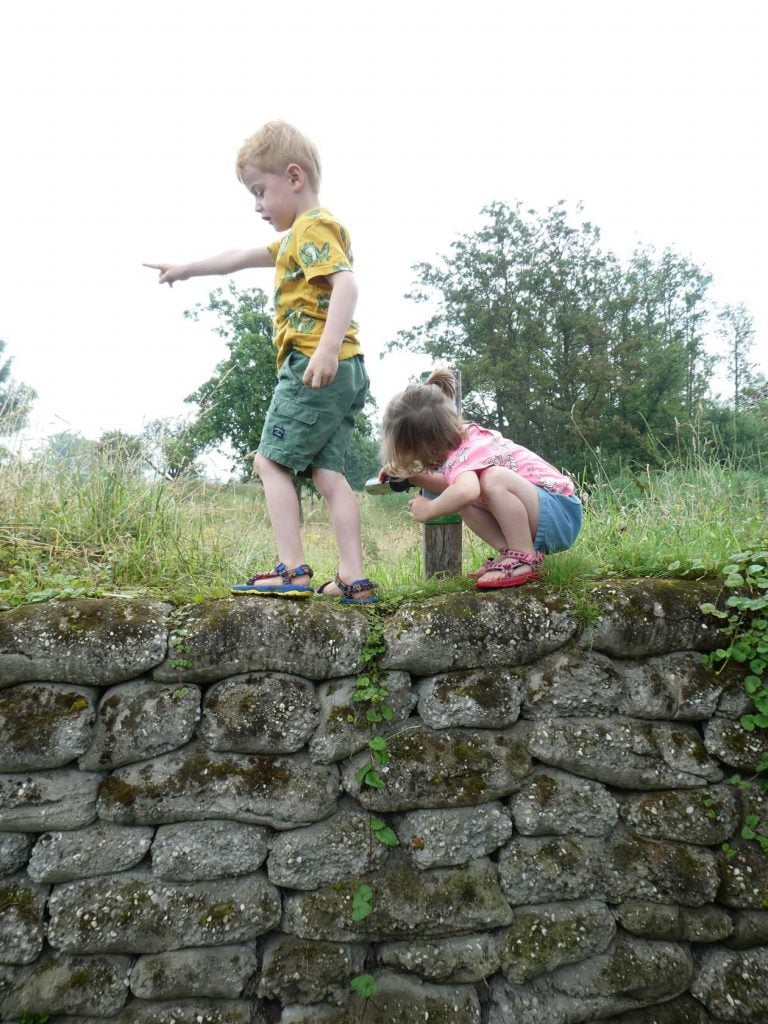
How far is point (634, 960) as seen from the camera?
6.37 ft

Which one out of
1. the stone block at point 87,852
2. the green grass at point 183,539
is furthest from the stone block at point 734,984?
the stone block at point 87,852

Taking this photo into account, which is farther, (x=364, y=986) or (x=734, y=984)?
(x=734, y=984)

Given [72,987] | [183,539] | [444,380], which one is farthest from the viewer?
[183,539]

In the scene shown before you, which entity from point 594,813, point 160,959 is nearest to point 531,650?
point 594,813

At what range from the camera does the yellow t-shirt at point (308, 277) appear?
Answer: 2.19m

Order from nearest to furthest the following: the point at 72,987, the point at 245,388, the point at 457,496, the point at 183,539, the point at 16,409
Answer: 1. the point at 72,987
2. the point at 457,496
3. the point at 183,539
4. the point at 16,409
5. the point at 245,388

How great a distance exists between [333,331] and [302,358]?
0.21 meters

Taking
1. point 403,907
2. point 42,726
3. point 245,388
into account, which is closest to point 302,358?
point 42,726

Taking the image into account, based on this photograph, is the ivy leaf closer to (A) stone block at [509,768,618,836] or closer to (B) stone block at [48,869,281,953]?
(B) stone block at [48,869,281,953]

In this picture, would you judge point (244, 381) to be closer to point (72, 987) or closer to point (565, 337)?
point (565, 337)

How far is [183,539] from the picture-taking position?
3039mm

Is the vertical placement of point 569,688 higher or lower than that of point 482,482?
lower

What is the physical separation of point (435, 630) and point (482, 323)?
11780 millimetres

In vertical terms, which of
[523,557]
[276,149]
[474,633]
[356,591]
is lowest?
[474,633]
